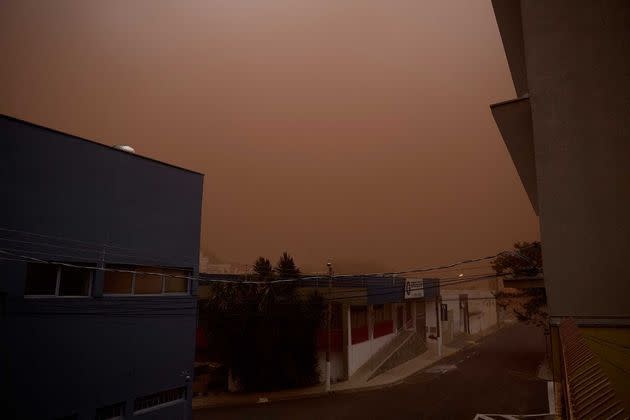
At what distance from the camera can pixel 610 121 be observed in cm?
911

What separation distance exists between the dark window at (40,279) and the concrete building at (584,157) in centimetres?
1466

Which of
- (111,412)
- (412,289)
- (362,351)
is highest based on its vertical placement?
(412,289)

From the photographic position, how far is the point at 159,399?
16531 mm

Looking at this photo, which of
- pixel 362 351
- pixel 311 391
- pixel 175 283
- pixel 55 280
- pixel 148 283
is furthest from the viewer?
pixel 362 351

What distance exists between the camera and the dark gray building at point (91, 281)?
12.9 metres

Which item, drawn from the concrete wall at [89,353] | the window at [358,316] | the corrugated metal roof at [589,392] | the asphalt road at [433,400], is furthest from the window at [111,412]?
the window at [358,316]

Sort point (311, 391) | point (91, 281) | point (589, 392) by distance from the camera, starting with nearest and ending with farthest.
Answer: point (589, 392)
point (91, 281)
point (311, 391)

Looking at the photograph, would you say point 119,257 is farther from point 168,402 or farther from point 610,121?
point 610,121

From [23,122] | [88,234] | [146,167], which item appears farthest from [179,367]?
[23,122]

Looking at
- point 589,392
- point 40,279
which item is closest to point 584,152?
point 589,392

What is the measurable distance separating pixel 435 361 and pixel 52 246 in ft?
116

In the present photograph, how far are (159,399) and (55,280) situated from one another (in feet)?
20.5

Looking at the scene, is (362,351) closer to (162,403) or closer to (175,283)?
(162,403)

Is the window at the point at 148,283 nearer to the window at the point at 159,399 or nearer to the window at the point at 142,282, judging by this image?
the window at the point at 142,282
